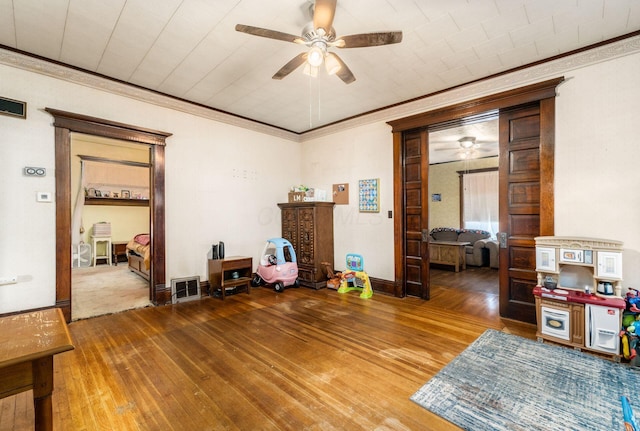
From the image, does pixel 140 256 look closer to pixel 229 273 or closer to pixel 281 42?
pixel 229 273

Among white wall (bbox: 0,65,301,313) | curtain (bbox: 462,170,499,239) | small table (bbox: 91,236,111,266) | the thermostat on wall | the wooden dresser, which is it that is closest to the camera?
white wall (bbox: 0,65,301,313)

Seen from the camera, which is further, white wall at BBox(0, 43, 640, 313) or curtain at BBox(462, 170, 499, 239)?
curtain at BBox(462, 170, 499, 239)

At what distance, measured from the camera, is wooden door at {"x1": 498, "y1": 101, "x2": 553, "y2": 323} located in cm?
322

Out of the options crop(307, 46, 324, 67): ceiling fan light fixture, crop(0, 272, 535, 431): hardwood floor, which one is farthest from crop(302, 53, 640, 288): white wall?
crop(307, 46, 324, 67): ceiling fan light fixture

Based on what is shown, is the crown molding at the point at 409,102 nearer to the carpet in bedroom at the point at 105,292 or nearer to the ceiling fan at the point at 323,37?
the ceiling fan at the point at 323,37

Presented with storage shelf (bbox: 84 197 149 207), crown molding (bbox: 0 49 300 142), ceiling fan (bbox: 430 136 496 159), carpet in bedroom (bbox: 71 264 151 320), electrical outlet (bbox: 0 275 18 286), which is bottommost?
carpet in bedroom (bbox: 71 264 151 320)

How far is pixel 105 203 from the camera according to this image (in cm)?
734

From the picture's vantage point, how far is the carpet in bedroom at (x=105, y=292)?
3.82 metres

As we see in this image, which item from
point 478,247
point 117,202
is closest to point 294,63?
point 478,247

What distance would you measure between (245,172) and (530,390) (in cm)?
472

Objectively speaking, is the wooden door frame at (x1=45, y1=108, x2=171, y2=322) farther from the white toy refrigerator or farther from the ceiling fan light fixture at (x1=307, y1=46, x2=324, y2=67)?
the white toy refrigerator

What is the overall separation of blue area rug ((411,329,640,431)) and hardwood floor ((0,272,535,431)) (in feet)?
0.51

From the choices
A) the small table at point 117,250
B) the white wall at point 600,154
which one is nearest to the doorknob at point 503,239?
the white wall at point 600,154

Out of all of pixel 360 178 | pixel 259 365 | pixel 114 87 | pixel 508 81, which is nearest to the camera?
pixel 259 365
